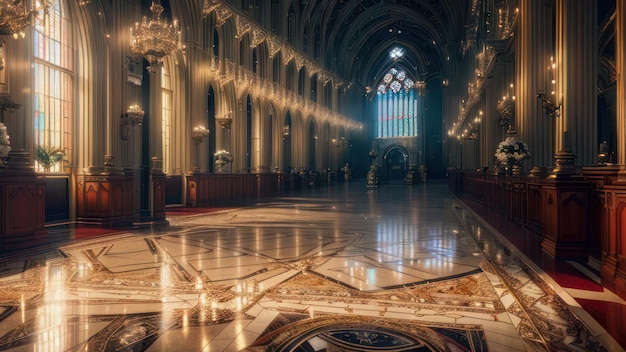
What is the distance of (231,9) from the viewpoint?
58.5ft

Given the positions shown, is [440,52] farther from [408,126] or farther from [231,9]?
[231,9]

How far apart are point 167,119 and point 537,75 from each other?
11.5 metres

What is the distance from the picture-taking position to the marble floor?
282 centimetres

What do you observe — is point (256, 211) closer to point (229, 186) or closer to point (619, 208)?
point (229, 186)

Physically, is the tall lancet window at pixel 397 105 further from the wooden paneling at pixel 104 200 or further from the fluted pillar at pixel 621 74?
the fluted pillar at pixel 621 74

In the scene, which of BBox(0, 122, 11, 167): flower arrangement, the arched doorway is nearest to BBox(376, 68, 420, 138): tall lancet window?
the arched doorway

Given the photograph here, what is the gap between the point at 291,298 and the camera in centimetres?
380

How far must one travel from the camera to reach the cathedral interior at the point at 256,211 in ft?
10.4

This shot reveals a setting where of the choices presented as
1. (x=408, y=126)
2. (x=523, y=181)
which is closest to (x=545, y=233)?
(x=523, y=181)

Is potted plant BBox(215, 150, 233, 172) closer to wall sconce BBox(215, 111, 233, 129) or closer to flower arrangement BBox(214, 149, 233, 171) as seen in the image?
flower arrangement BBox(214, 149, 233, 171)

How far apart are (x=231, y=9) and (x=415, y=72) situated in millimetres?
32750

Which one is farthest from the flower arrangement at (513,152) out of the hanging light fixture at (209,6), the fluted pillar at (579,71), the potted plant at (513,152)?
the hanging light fixture at (209,6)

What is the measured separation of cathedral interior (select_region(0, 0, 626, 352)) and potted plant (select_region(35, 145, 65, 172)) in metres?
0.06

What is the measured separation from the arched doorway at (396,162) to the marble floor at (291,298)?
41867mm
